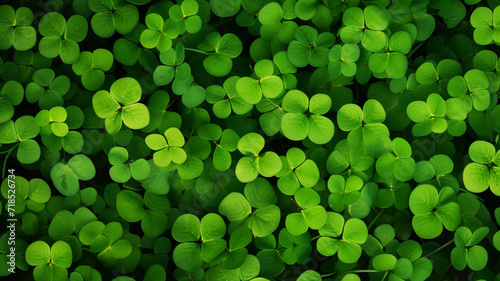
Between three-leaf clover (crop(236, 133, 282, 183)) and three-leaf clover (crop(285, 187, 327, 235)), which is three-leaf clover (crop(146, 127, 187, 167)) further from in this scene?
three-leaf clover (crop(285, 187, 327, 235))

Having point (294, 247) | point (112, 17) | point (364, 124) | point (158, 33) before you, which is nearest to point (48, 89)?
point (112, 17)

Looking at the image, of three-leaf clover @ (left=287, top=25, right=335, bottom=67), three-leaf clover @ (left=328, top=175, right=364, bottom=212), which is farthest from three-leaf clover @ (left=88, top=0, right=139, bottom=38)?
three-leaf clover @ (left=328, top=175, right=364, bottom=212)

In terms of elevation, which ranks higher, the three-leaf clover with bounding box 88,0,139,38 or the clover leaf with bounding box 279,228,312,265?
the three-leaf clover with bounding box 88,0,139,38

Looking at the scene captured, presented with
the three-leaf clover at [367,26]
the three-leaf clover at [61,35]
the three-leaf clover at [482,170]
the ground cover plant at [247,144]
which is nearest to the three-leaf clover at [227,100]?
the ground cover plant at [247,144]

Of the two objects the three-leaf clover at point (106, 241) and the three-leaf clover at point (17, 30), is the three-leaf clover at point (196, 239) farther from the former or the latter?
the three-leaf clover at point (17, 30)

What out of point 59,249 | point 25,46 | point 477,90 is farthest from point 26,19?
point 477,90

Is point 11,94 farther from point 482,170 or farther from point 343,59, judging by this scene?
point 482,170
